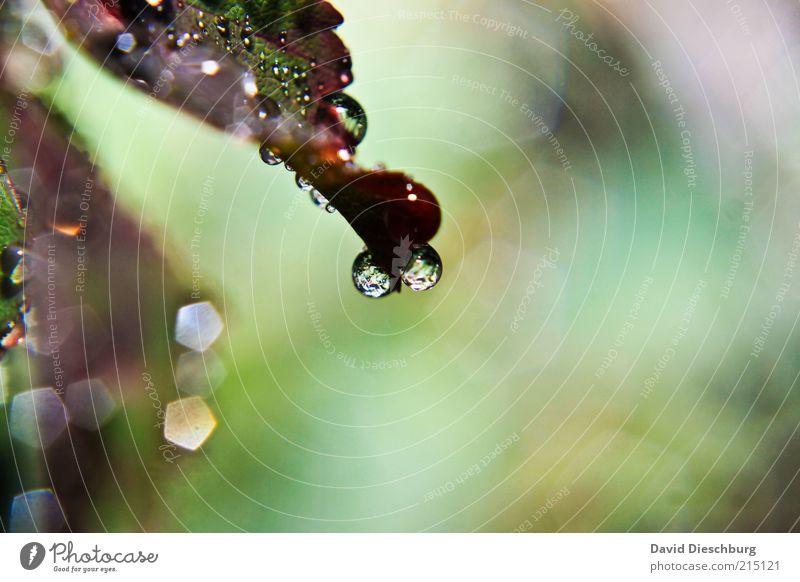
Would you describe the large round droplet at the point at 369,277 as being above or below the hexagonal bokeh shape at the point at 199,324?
above

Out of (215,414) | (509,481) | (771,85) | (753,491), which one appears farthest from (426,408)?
(771,85)

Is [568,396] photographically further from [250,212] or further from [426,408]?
[250,212]

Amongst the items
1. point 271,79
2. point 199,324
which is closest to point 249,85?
point 271,79

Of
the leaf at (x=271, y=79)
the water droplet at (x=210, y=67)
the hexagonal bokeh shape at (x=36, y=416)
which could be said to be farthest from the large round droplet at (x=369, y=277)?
the hexagonal bokeh shape at (x=36, y=416)

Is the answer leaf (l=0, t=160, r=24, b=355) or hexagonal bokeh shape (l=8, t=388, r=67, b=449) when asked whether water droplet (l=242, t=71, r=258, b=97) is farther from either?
hexagonal bokeh shape (l=8, t=388, r=67, b=449)

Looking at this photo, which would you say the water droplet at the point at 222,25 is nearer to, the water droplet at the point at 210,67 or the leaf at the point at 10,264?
the water droplet at the point at 210,67

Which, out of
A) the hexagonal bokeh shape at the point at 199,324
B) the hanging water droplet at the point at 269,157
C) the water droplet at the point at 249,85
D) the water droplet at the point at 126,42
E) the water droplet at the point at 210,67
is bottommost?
the hexagonal bokeh shape at the point at 199,324
